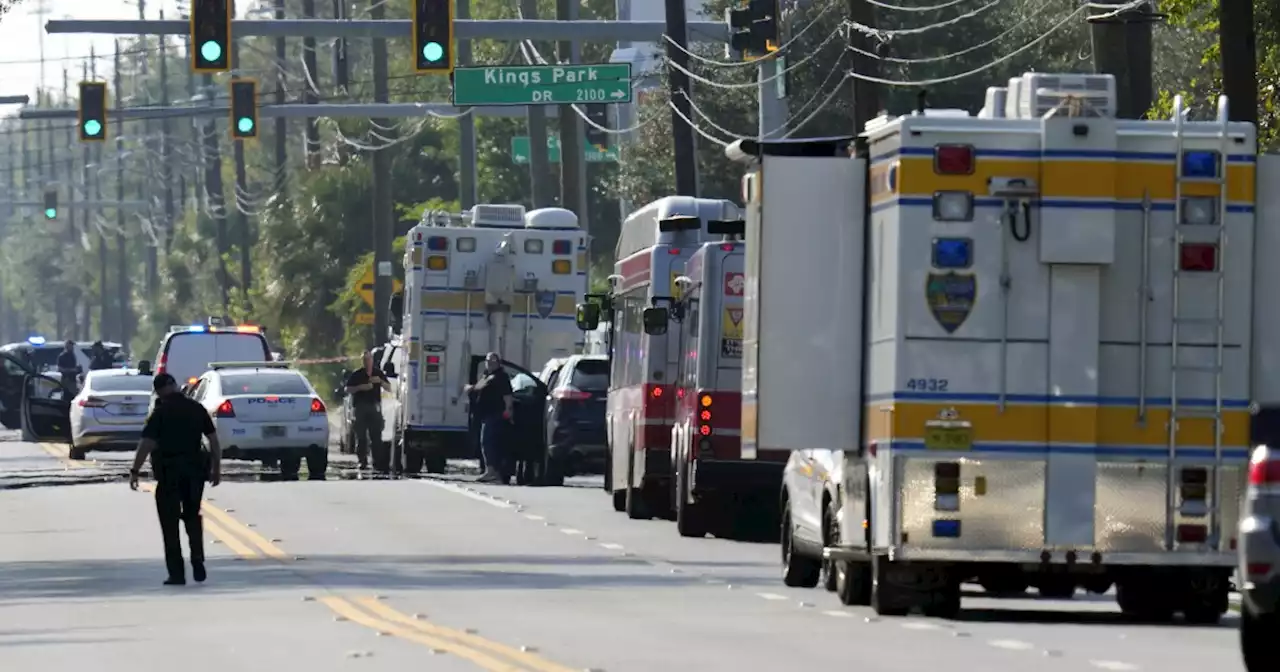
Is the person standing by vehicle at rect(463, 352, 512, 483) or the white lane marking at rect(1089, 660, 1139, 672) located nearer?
the white lane marking at rect(1089, 660, 1139, 672)

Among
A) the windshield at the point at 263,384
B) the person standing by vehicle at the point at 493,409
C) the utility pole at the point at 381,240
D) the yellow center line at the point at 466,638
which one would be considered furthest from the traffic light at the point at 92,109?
the yellow center line at the point at 466,638

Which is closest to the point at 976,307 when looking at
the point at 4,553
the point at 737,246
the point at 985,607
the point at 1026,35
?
the point at 985,607

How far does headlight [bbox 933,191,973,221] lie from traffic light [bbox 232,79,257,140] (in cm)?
3099

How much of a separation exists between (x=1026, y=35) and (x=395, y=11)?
223 ft

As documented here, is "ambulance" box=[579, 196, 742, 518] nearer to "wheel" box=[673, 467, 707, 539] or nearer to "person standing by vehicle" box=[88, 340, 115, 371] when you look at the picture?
"wheel" box=[673, 467, 707, 539]

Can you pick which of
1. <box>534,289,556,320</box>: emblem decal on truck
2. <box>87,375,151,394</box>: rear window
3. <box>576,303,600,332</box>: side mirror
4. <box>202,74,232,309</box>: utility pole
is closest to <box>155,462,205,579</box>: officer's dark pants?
<box>576,303,600,332</box>: side mirror

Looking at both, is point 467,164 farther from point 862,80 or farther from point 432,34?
point 862,80

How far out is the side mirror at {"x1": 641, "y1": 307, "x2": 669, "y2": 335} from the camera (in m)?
28.8

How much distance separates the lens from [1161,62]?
52.3 metres

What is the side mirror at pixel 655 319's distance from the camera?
2877cm

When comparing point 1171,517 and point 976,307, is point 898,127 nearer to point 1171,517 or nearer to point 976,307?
point 976,307

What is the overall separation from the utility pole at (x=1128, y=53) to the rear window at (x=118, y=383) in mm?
21030

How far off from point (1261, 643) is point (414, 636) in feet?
18.5

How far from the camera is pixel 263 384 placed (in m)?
40.0
